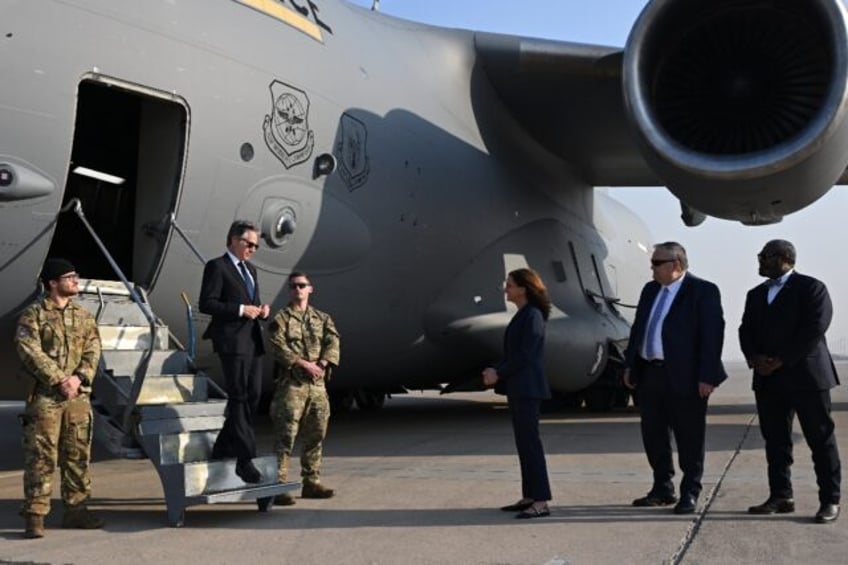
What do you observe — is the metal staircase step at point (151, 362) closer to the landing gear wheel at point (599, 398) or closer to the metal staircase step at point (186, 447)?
the metal staircase step at point (186, 447)

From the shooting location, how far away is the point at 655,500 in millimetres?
5105

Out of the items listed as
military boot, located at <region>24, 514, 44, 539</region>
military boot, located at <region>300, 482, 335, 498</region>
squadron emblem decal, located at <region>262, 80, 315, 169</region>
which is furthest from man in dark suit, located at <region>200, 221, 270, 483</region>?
squadron emblem decal, located at <region>262, 80, 315, 169</region>

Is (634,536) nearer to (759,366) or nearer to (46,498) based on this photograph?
(759,366)

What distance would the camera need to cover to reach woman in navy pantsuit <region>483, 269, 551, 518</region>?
16.4 feet

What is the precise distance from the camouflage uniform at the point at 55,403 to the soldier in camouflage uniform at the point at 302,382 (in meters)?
1.11

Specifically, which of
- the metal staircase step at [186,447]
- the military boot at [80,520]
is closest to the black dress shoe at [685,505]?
the metal staircase step at [186,447]

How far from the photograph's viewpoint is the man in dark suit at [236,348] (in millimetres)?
5031

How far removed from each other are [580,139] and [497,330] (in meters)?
3.13

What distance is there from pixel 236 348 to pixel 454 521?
1450 mm

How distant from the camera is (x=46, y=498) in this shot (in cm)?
456

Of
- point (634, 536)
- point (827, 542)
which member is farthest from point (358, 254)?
point (827, 542)

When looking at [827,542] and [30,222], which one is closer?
[827,542]

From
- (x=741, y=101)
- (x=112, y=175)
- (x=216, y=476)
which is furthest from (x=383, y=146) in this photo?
(x=216, y=476)

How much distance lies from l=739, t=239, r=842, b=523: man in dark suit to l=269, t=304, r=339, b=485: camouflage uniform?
7.93 ft
